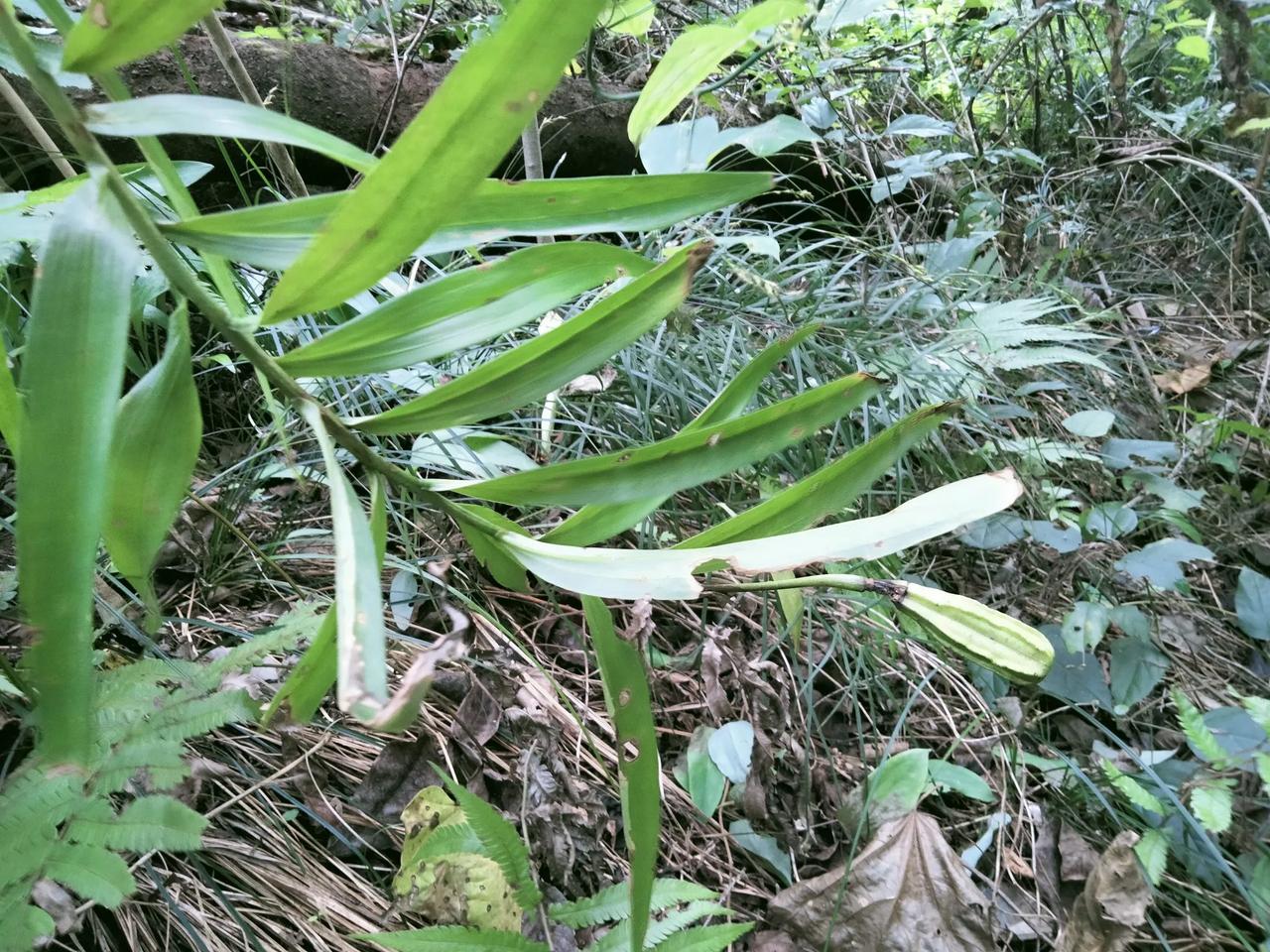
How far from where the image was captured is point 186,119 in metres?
0.36

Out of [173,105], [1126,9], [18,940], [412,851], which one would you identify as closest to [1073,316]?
[1126,9]

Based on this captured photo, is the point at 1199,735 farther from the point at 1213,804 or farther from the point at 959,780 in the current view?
the point at 959,780

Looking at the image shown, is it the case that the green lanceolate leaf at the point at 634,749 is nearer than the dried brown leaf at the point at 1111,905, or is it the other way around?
the green lanceolate leaf at the point at 634,749

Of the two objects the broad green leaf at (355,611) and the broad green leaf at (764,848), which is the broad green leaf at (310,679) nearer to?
the broad green leaf at (355,611)

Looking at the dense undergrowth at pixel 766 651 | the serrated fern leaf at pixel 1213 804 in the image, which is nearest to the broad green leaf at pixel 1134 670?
the dense undergrowth at pixel 766 651

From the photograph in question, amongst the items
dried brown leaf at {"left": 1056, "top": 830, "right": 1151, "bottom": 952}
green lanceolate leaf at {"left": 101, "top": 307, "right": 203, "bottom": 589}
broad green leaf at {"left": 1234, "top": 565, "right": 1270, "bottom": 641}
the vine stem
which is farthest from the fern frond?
broad green leaf at {"left": 1234, "top": 565, "right": 1270, "bottom": 641}

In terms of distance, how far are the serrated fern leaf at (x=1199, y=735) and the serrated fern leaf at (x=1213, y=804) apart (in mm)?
27

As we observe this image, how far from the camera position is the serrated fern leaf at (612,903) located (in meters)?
0.66

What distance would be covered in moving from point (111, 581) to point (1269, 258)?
9.40 ft

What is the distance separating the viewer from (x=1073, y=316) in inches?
72.2

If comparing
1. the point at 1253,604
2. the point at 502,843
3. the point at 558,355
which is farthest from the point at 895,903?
→ the point at 1253,604

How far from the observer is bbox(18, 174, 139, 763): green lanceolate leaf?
0.32m

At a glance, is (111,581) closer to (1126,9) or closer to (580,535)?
(580,535)

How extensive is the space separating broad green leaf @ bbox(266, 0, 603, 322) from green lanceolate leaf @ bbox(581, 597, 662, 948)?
0.26m
